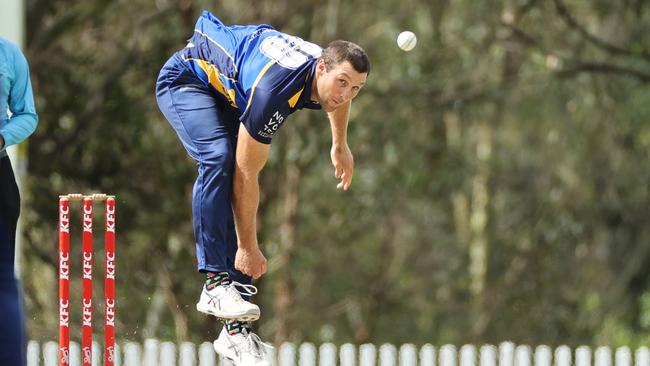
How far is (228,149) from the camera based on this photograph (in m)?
5.37

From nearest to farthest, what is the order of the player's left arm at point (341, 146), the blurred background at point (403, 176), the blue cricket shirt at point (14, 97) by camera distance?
the blue cricket shirt at point (14, 97) → the player's left arm at point (341, 146) → the blurred background at point (403, 176)

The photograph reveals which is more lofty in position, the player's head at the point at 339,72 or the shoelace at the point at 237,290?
the player's head at the point at 339,72

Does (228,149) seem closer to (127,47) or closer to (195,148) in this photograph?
(195,148)

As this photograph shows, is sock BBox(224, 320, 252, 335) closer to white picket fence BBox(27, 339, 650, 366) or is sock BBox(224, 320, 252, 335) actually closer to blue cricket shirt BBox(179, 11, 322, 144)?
blue cricket shirt BBox(179, 11, 322, 144)

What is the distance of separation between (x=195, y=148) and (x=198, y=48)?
498 mm

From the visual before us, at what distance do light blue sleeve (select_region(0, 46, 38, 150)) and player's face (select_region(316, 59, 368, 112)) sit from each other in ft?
4.00

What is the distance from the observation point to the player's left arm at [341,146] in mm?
5777

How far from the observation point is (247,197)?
5.35 meters

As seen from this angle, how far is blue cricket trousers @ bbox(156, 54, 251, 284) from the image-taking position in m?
5.37

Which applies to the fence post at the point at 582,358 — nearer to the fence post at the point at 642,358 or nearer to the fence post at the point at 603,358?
the fence post at the point at 603,358

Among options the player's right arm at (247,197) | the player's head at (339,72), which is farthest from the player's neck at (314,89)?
the player's right arm at (247,197)

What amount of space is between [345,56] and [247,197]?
797 mm

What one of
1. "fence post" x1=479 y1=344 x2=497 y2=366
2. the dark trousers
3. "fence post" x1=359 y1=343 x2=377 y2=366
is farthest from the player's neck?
"fence post" x1=479 y1=344 x2=497 y2=366

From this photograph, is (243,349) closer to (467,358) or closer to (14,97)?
(14,97)
